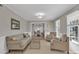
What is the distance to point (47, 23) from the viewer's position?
8.78 m

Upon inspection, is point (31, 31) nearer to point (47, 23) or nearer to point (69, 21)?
point (47, 23)

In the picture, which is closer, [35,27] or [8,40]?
[8,40]

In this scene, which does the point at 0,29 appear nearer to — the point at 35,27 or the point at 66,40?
the point at 66,40

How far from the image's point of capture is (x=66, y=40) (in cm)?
418

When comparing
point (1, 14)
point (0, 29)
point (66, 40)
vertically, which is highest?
point (1, 14)
